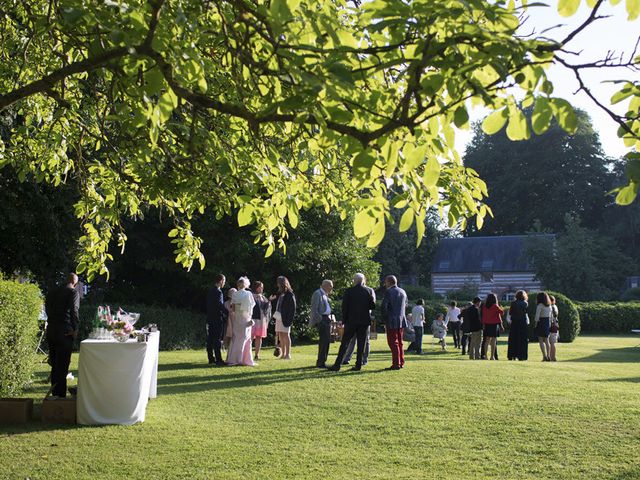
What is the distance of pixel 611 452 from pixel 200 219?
17.8 m

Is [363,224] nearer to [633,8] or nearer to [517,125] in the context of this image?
[517,125]

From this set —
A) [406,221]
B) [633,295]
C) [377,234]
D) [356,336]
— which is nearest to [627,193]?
[406,221]

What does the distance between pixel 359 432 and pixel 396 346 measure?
5.79 m

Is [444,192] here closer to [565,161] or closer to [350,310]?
[350,310]

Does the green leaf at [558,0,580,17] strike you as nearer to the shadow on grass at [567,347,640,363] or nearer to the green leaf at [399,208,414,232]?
the green leaf at [399,208,414,232]

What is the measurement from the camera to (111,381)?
9195 mm

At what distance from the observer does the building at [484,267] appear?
6975cm

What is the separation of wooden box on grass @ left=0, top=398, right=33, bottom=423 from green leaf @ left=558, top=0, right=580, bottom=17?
26.5 ft

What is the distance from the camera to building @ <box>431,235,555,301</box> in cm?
6975

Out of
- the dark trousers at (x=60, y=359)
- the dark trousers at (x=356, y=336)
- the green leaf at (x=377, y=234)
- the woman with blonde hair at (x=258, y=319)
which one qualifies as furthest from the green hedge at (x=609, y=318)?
the green leaf at (x=377, y=234)

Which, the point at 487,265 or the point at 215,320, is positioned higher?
the point at 487,265

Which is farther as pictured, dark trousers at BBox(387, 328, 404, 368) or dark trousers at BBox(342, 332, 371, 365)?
dark trousers at BBox(342, 332, 371, 365)

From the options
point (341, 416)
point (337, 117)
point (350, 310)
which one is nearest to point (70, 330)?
point (341, 416)

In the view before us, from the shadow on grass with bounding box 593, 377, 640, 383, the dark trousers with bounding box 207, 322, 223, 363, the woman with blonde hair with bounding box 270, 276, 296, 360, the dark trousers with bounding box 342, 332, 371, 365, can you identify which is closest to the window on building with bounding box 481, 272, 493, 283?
the woman with blonde hair with bounding box 270, 276, 296, 360
